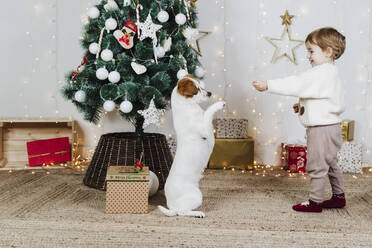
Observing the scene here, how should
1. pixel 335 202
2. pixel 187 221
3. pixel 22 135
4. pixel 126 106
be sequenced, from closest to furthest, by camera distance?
1. pixel 187 221
2. pixel 335 202
3. pixel 126 106
4. pixel 22 135

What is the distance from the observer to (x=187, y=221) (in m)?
1.68

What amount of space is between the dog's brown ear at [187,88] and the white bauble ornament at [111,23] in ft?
2.17

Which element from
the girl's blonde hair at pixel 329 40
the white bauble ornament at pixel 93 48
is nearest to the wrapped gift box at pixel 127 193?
the white bauble ornament at pixel 93 48

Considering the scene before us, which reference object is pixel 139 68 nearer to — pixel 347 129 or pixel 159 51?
pixel 159 51

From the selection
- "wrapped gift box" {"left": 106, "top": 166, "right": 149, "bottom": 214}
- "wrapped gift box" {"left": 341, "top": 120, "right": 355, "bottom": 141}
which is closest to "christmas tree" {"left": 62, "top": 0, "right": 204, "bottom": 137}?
"wrapped gift box" {"left": 106, "top": 166, "right": 149, "bottom": 214}

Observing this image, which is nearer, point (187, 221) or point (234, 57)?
point (187, 221)

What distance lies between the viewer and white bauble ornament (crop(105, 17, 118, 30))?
2.14m

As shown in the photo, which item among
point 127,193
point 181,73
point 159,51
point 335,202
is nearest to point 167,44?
point 159,51

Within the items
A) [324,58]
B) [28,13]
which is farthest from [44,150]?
[324,58]

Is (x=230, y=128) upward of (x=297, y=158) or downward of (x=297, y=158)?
upward

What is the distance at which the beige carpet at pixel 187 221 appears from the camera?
1481mm

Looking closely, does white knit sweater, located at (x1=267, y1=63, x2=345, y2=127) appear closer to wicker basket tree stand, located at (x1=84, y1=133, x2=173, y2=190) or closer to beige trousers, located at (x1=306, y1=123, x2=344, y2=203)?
beige trousers, located at (x1=306, y1=123, x2=344, y2=203)

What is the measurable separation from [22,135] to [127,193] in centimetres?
163

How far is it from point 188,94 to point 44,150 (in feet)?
5.31
